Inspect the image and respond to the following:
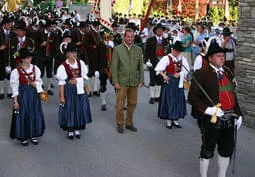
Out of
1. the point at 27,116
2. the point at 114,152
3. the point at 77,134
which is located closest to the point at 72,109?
the point at 77,134

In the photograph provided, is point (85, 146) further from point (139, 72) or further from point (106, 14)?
point (106, 14)

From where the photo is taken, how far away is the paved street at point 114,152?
240 inches

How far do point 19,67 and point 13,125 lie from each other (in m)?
0.98

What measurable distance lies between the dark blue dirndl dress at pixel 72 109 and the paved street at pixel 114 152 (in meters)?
0.29

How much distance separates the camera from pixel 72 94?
24.2 ft

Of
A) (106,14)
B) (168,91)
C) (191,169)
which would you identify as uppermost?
(106,14)

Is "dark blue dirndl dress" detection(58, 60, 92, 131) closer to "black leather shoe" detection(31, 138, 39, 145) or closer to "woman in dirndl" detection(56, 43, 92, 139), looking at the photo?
"woman in dirndl" detection(56, 43, 92, 139)

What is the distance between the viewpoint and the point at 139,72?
7973 mm

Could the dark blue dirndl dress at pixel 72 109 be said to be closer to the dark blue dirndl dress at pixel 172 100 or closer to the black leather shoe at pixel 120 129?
the black leather shoe at pixel 120 129

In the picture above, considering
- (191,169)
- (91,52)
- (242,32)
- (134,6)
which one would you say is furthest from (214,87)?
(134,6)

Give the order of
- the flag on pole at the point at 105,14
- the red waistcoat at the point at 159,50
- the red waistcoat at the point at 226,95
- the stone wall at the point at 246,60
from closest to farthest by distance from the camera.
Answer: the red waistcoat at the point at 226,95 < the stone wall at the point at 246,60 < the red waistcoat at the point at 159,50 < the flag on pole at the point at 105,14

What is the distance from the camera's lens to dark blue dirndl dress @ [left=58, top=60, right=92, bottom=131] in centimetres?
735

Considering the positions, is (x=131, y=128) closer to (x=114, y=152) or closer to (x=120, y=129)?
(x=120, y=129)

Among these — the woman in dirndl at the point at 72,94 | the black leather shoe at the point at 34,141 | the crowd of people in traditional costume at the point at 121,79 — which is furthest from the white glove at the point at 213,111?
the black leather shoe at the point at 34,141
